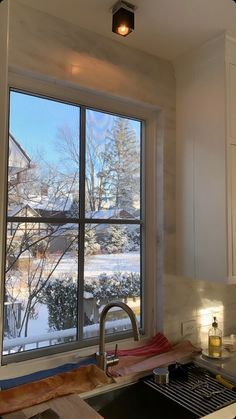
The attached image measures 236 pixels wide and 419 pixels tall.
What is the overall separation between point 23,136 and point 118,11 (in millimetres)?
703

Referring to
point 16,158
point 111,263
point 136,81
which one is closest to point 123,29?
point 136,81

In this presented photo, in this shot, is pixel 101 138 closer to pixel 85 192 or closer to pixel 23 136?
pixel 85 192

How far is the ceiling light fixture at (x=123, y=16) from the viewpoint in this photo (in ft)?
4.78

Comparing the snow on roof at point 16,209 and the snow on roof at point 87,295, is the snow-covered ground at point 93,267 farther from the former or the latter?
the snow on roof at point 16,209

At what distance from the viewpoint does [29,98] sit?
161cm

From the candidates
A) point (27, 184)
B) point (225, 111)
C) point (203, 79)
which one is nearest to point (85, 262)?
point (27, 184)

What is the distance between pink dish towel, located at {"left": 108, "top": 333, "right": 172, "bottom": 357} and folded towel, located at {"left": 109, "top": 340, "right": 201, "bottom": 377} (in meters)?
0.02

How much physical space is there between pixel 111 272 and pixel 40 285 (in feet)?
1.32

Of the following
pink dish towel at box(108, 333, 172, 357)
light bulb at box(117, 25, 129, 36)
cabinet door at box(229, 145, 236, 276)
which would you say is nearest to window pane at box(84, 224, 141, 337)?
pink dish towel at box(108, 333, 172, 357)

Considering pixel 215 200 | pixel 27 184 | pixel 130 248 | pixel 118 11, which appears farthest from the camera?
pixel 130 248

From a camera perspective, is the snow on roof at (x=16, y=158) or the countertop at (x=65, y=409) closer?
the countertop at (x=65, y=409)

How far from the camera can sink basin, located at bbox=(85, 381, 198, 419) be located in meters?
1.29

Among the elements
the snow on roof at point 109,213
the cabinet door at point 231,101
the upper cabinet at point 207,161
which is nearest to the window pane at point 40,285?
the snow on roof at point 109,213

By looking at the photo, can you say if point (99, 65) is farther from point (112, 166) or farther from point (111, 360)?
point (111, 360)
